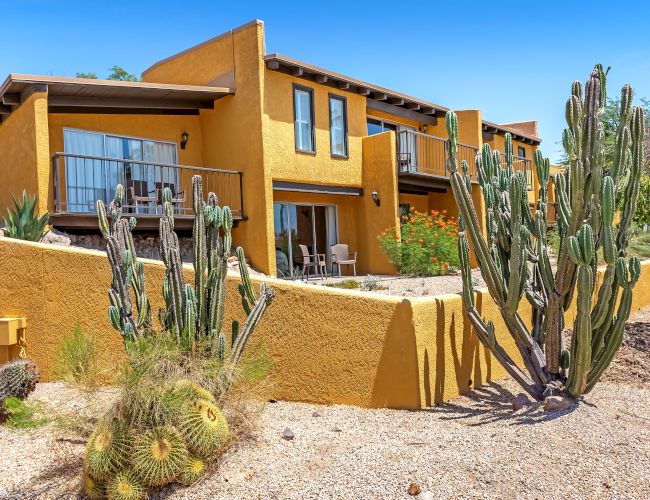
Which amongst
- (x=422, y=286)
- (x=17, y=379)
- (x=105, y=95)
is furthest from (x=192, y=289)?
(x=105, y=95)

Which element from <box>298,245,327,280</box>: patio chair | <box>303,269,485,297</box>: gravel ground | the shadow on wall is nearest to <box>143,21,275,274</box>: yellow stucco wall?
<box>298,245,327,280</box>: patio chair

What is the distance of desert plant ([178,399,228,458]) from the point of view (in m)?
4.12

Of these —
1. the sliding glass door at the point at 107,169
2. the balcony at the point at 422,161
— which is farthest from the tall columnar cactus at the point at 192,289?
the balcony at the point at 422,161

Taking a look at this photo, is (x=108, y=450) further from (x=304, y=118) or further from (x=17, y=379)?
(x=304, y=118)

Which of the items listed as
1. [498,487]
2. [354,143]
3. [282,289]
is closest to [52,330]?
[282,289]

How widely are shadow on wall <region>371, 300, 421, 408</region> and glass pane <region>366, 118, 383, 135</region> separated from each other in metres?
13.8

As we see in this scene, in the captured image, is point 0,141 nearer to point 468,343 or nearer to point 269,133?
point 269,133

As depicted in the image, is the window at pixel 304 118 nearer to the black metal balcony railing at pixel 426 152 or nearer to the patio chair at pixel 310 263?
the patio chair at pixel 310 263

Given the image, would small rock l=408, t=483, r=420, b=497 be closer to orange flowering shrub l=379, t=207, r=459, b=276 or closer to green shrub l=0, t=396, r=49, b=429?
green shrub l=0, t=396, r=49, b=429

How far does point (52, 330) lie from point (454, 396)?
465 centimetres

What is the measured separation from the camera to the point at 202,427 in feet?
13.7

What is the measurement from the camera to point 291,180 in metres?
15.0

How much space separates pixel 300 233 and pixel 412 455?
42.1ft

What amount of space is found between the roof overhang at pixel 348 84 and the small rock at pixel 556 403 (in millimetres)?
10535
